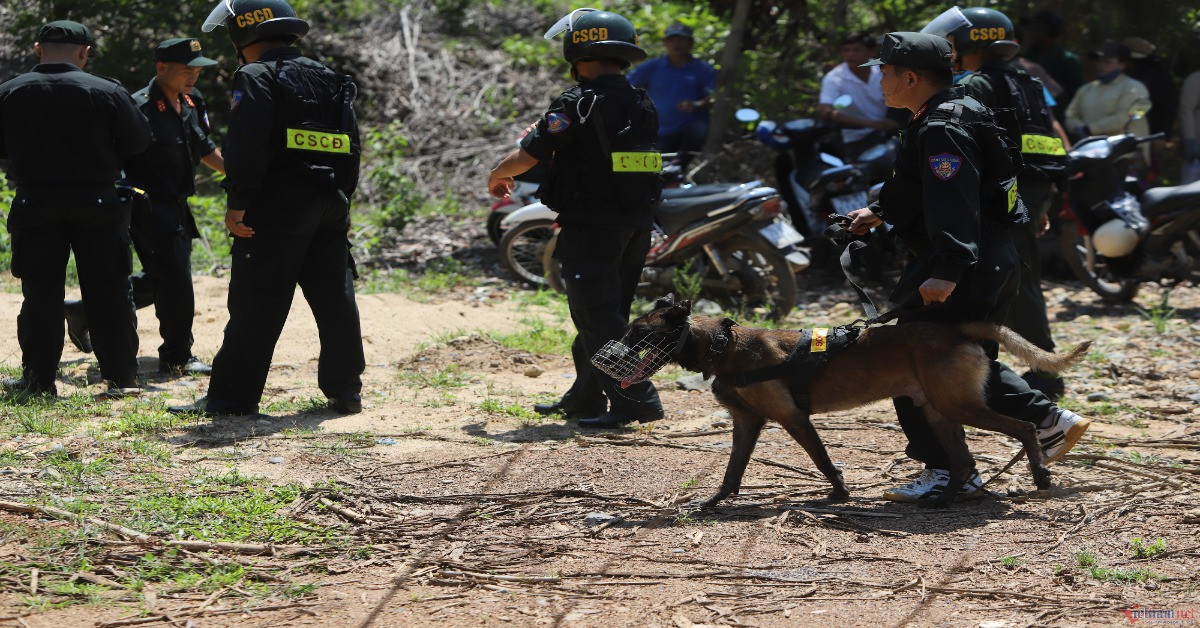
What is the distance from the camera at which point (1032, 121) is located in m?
6.28

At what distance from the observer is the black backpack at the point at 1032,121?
240 inches

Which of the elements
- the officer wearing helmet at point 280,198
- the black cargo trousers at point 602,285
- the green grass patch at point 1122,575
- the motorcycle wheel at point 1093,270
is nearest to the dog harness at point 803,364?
the green grass patch at point 1122,575

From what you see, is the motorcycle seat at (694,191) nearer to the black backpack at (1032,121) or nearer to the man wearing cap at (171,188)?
the black backpack at (1032,121)

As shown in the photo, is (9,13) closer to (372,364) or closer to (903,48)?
(372,364)

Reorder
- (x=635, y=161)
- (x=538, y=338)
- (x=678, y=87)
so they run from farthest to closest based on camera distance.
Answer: (x=678, y=87), (x=538, y=338), (x=635, y=161)

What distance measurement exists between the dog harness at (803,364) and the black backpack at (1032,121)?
217 centimetres

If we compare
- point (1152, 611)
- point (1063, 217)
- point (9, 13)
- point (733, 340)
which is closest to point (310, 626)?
point (733, 340)

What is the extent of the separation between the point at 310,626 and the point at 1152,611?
8.28 feet

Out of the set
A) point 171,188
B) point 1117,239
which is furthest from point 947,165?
point 1117,239

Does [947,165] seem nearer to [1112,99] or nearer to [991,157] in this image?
[991,157]

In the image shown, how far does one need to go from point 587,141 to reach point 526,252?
4.24 m

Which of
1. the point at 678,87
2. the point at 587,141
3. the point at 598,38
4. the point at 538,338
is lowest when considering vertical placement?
the point at 538,338

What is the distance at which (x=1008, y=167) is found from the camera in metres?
4.45

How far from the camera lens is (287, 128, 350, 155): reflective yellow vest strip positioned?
5.74 meters
